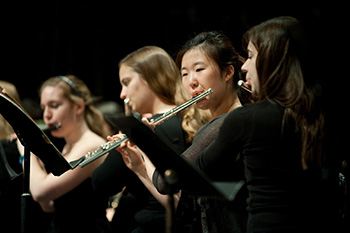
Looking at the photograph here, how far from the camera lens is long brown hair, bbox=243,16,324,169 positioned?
143 centimetres

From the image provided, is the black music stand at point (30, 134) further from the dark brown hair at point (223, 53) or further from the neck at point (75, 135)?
the neck at point (75, 135)

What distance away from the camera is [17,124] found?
71.8 inches

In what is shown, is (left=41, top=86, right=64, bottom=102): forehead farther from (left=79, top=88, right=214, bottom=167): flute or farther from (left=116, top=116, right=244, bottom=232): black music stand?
(left=116, top=116, right=244, bottom=232): black music stand

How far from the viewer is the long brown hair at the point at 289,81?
1.43 meters

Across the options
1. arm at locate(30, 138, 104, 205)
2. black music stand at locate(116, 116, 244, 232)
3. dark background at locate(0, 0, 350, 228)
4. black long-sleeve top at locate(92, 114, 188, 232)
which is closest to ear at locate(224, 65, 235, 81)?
black long-sleeve top at locate(92, 114, 188, 232)

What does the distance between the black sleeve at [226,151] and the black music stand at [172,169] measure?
5.5 inches

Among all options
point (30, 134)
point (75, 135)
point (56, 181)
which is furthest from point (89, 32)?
point (30, 134)

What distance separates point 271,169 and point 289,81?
308 millimetres

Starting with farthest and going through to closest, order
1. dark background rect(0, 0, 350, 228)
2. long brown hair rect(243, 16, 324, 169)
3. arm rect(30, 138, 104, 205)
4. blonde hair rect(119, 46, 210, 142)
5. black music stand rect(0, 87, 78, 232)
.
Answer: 1. dark background rect(0, 0, 350, 228)
2. arm rect(30, 138, 104, 205)
3. blonde hair rect(119, 46, 210, 142)
4. black music stand rect(0, 87, 78, 232)
5. long brown hair rect(243, 16, 324, 169)

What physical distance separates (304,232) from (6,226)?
221cm

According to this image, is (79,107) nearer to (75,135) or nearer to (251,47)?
(75,135)

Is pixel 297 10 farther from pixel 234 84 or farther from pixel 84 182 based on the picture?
pixel 84 182

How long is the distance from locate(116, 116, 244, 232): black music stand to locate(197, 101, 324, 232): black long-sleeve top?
0.34ft

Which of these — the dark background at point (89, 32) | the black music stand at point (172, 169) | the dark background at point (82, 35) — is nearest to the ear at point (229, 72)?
the black music stand at point (172, 169)
